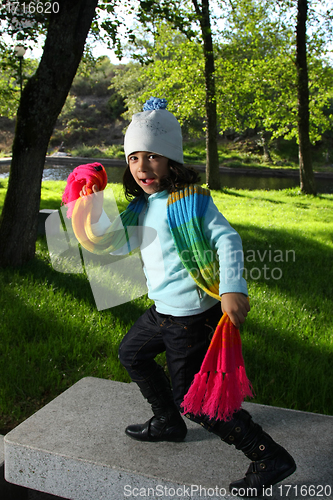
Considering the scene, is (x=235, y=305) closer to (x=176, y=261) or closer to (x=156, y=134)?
(x=176, y=261)

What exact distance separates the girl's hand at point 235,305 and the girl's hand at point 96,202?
788mm

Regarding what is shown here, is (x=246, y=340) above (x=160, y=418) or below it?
below

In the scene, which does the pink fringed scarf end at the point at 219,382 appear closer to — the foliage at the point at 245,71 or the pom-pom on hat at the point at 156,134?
the pom-pom on hat at the point at 156,134

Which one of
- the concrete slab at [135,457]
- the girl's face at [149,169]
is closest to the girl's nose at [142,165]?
the girl's face at [149,169]

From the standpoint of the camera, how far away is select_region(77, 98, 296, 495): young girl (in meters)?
1.80

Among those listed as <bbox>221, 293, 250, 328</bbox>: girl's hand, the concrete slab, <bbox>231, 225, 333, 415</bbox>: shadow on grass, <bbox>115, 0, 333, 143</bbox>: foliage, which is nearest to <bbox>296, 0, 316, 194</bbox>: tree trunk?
<bbox>115, 0, 333, 143</bbox>: foliage

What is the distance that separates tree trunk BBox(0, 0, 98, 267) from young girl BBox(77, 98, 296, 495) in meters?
3.39

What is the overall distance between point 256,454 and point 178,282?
84 centimetres

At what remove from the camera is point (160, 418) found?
223 centimetres

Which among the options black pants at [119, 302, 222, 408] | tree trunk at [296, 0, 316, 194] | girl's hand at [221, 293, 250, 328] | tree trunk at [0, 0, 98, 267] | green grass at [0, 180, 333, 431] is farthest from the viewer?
tree trunk at [296, 0, 316, 194]

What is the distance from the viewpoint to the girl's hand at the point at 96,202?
81.0 inches

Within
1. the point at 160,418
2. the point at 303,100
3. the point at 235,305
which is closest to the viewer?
the point at 235,305

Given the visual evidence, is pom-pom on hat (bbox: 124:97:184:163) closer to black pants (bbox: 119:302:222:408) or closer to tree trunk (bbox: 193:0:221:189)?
black pants (bbox: 119:302:222:408)

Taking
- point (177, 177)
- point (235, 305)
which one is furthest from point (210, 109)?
point (235, 305)
